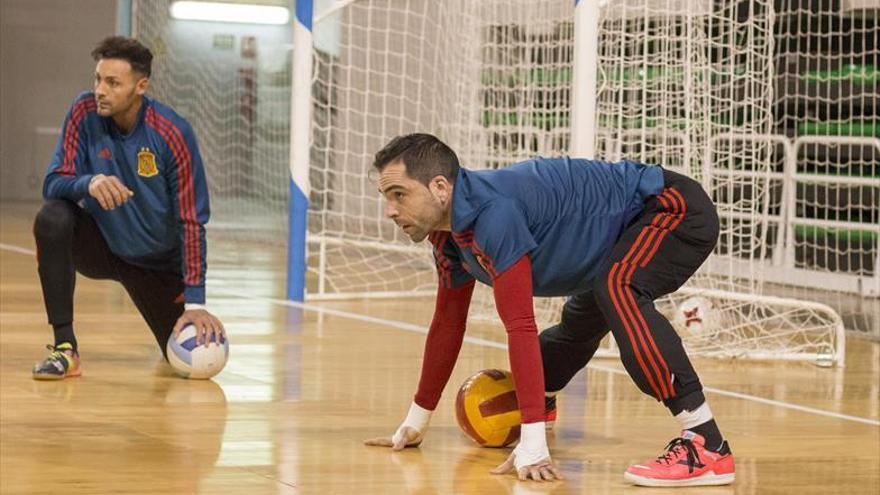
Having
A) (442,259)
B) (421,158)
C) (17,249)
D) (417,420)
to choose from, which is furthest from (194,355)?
(17,249)

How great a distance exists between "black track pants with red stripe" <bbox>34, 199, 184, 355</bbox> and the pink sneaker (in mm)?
2243

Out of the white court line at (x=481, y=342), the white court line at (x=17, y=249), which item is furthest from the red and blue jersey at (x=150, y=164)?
the white court line at (x=17, y=249)

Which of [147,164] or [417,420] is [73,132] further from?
[417,420]

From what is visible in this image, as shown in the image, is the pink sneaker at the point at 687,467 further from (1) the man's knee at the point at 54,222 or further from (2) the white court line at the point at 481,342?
(1) the man's knee at the point at 54,222

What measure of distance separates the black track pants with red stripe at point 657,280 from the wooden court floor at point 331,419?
0.86ft

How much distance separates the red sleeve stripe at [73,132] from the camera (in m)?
5.15

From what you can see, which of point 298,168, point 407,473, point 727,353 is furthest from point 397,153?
point 298,168

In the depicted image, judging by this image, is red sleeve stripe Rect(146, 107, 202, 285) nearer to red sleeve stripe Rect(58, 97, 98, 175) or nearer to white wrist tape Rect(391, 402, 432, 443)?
red sleeve stripe Rect(58, 97, 98, 175)

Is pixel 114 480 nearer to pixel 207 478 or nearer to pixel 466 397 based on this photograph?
pixel 207 478

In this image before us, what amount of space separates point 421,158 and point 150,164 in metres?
1.84

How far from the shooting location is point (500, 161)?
7.76 metres

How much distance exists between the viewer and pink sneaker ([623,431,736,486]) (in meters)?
3.67

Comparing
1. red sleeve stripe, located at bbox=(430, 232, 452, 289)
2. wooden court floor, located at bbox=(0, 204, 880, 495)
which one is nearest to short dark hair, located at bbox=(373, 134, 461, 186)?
red sleeve stripe, located at bbox=(430, 232, 452, 289)

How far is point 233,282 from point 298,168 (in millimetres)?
1249
